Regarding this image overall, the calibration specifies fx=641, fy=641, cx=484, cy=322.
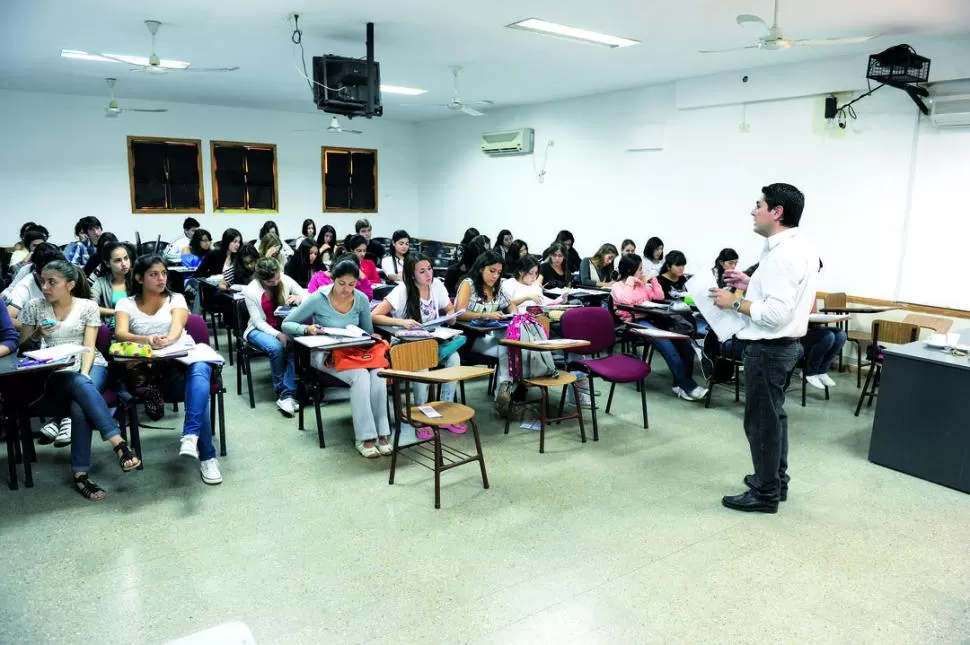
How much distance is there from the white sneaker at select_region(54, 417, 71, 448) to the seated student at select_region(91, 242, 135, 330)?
2.49ft

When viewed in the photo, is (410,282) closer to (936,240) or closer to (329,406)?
(329,406)

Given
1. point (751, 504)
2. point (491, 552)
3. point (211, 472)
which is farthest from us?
point (211, 472)

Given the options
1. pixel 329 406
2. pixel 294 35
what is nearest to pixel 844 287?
pixel 329 406

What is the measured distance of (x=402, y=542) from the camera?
312cm

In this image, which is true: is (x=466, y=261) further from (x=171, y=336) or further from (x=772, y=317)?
(x=772, y=317)

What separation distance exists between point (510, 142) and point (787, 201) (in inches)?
319

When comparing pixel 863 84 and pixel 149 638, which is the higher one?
pixel 863 84

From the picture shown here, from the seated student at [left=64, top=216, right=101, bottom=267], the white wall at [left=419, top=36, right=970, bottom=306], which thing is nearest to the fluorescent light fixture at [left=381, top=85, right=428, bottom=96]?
the white wall at [left=419, top=36, right=970, bottom=306]

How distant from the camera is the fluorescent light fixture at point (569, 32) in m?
5.62

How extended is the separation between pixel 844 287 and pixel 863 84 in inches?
81.7

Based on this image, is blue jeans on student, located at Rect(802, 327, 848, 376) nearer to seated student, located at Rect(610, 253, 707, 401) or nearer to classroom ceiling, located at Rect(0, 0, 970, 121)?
seated student, located at Rect(610, 253, 707, 401)

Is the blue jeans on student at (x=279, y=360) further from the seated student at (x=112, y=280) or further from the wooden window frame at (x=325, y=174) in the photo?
the wooden window frame at (x=325, y=174)

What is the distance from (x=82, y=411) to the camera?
3484 mm

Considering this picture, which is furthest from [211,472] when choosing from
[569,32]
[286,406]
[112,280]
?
[569,32]
